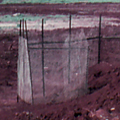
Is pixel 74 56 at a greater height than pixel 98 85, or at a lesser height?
greater

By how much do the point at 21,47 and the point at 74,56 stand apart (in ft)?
3.97

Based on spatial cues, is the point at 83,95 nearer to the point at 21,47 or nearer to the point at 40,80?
the point at 40,80

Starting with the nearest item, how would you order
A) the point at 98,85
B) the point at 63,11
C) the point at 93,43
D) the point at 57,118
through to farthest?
the point at 57,118
the point at 98,85
the point at 93,43
the point at 63,11

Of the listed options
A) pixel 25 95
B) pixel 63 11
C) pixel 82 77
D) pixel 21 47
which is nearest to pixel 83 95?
pixel 82 77

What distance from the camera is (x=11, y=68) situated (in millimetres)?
8234

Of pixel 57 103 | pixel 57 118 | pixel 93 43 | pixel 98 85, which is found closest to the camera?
pixel 57 118

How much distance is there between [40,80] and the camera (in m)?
5.74

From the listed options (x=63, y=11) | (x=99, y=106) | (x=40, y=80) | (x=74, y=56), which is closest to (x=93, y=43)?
(x=74, y=56)

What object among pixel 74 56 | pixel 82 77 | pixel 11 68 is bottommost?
pixel 11 68

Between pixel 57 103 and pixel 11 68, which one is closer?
pixel 57 103

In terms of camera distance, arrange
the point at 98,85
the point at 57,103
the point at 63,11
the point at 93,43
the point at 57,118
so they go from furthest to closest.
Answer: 1. the point at 63,11
2. the point at 93,43
3. the point at 98,85
4. the point at 57,103
5. the point at 57,118

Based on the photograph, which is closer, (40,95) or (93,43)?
(40,95)

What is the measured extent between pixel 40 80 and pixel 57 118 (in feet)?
3.92

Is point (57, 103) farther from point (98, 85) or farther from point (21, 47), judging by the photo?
point (21, 47)
